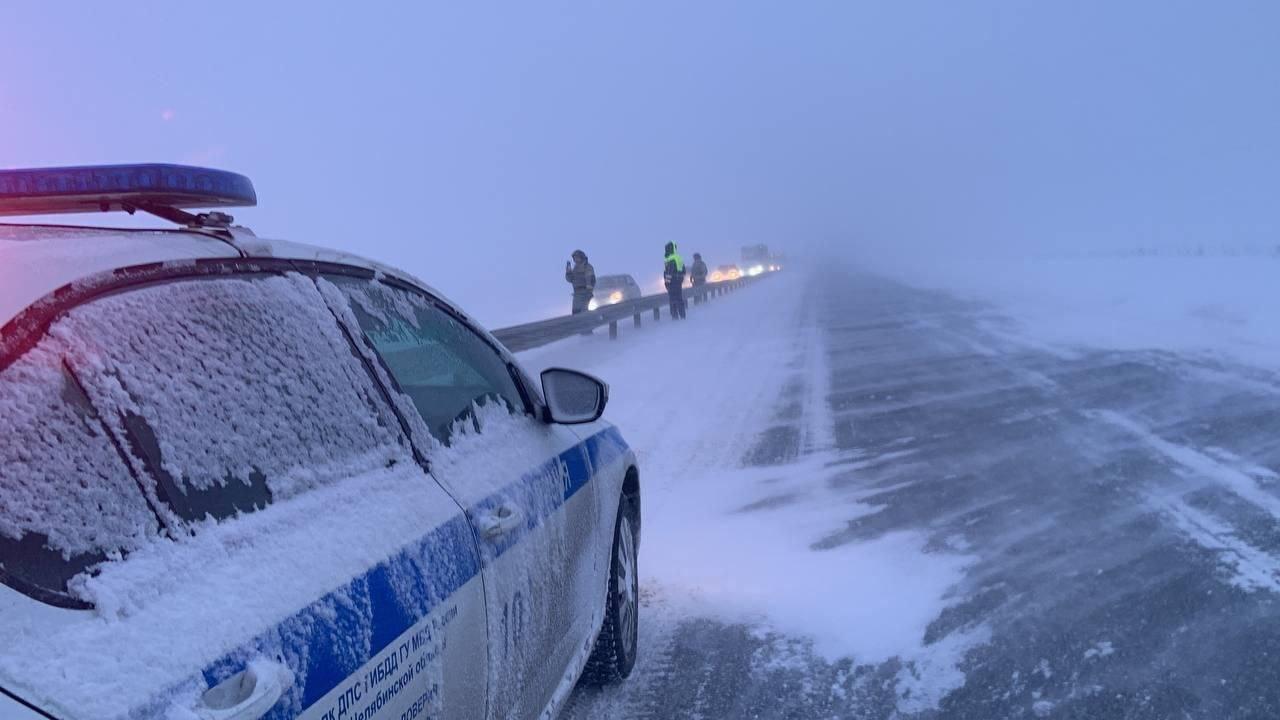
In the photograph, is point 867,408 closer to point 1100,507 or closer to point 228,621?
point 1100,507

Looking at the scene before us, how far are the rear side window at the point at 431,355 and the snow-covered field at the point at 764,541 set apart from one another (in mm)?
1646

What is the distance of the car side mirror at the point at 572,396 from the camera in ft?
10.8

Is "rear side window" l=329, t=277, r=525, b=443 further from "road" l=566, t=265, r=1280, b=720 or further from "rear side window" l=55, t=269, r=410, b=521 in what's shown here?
"road" l=566, t=265, r=1280, b=720

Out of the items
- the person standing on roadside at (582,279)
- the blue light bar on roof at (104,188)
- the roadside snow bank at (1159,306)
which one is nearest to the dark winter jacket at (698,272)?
the roadside snow bank at (1159,306)

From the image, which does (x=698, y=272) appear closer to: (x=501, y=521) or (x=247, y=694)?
(x=501, y=521)

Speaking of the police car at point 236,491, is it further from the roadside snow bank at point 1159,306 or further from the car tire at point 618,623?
the roadside snow bank at point 1159,306

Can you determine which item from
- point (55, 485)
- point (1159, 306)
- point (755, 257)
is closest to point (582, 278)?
point (1159, 306)

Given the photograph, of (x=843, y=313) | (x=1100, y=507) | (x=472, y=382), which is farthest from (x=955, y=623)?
(x=843, y=313)

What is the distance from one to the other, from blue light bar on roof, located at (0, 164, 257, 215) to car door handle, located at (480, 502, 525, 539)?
1050 millimetres

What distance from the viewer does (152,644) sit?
4.66 ft

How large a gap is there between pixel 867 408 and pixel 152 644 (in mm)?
8684

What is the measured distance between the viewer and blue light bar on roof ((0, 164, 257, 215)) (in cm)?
204

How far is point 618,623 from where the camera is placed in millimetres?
3838

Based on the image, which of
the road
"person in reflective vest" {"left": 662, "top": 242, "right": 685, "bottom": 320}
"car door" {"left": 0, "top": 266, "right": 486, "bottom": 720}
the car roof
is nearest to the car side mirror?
"car door" {"left": 0, "top": 266, "right": 486, "bottom": 720}
